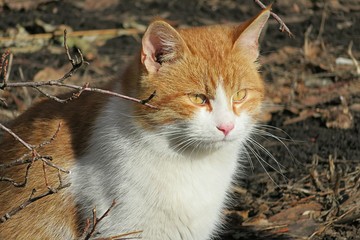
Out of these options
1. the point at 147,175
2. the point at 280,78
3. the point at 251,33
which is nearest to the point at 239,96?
the point at 251,33

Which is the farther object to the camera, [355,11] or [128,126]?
[355,11]

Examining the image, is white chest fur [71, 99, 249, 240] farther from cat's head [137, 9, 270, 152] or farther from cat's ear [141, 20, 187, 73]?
→ cat's ear [141, 20, 187, 73]

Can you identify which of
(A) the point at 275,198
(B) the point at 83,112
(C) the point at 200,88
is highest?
(C) the point at 200,88

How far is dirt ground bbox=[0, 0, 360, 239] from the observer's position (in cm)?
493

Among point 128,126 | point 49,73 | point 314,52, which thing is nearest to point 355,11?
point 314,52

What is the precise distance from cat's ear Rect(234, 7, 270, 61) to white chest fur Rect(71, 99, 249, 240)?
530mm

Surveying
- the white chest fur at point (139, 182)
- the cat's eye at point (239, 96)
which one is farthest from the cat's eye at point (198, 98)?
the white chest fur at point (139, 182)

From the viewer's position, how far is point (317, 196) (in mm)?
5047

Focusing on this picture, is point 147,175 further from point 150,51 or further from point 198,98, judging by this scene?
point 150,51

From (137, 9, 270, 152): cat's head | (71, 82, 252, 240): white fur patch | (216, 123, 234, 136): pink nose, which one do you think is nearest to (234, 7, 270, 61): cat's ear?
(137, 9, 270, 152): cat's head

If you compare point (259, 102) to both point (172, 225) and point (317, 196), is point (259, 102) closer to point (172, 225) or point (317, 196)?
point (172, 225)

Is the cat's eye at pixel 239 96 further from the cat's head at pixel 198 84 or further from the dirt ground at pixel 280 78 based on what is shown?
the dirt ground at pixel 280 78

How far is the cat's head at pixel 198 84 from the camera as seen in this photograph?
3785mm

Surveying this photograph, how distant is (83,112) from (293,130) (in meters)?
2.15
